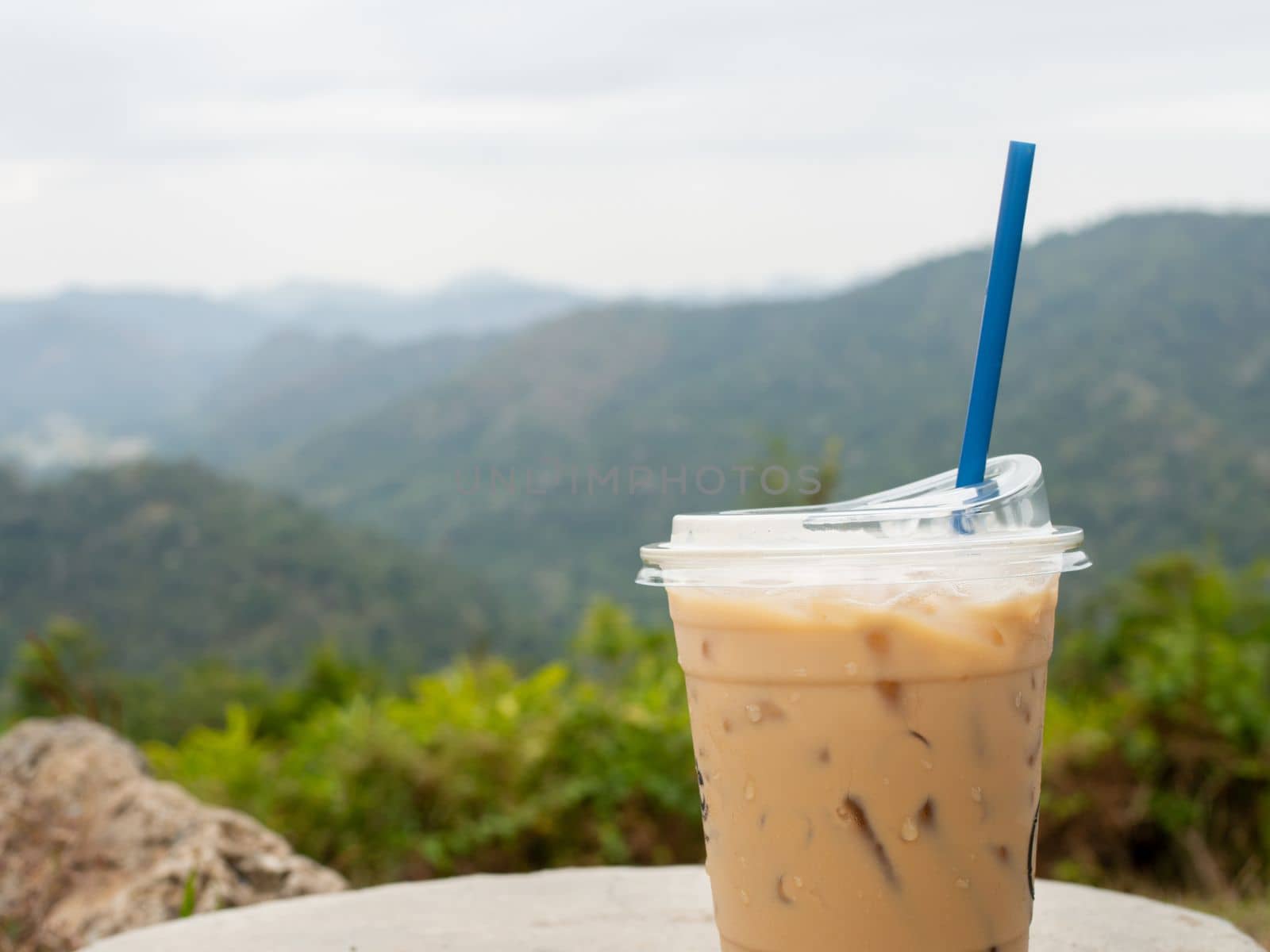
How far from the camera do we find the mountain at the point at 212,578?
28.1m

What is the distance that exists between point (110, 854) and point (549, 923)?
1.35 metres

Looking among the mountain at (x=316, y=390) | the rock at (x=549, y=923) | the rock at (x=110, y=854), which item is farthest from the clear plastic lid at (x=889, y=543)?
the mountain at (x=316, y=390)

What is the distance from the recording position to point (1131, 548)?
24344 millimetres

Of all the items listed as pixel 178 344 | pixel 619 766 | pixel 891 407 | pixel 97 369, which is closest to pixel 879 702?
pixel 619 766

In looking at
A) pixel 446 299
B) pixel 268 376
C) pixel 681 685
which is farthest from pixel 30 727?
pixel 446 299

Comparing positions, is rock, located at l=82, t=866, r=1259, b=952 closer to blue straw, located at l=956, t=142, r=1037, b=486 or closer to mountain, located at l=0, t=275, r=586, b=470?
blue straw, located at l=956, t=142, r=1037, b=486

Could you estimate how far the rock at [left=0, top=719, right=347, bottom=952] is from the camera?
2.56 metres

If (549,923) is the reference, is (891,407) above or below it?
below

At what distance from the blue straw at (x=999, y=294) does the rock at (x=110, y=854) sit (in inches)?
71.2

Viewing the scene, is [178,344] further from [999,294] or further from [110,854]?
[999,294]

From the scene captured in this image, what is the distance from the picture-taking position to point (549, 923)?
2086 mm

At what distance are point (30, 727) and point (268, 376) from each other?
78874 millimetres

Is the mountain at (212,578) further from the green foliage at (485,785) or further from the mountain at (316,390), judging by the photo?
the mountain at (316,390)

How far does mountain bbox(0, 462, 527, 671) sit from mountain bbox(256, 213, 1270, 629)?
4.59m
